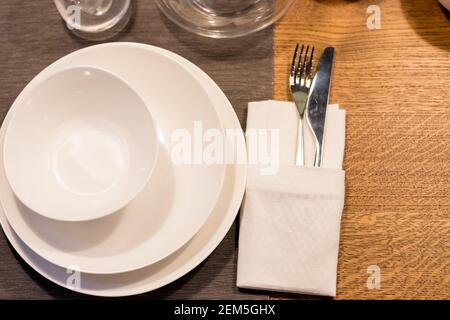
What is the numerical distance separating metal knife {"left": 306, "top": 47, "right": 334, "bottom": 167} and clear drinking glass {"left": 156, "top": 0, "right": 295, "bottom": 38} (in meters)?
0.09

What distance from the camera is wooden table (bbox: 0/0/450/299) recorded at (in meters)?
0.60

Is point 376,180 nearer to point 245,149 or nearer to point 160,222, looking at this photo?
point 245,149

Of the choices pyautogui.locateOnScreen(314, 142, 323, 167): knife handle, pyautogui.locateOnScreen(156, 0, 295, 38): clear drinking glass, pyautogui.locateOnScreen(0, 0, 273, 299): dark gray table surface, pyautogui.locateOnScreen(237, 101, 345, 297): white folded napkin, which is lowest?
pyautogui.locateOnScreen(237, 101, 345, 297): white folded napkin

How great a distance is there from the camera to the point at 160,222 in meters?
0.57

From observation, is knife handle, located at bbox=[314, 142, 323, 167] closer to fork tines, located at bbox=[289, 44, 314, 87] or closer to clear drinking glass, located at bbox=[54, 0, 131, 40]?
fork tines, located at bbox=[289, 44, 314, 87]

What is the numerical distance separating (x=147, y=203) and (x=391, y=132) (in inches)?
12.8

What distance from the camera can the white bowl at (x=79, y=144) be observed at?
1.82 ft

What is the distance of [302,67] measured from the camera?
643 millimetres

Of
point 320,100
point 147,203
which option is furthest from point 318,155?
point 147,203

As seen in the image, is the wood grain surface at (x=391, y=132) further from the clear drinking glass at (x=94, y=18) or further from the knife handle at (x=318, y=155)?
the clear drinking glass at (x=94, y=18)

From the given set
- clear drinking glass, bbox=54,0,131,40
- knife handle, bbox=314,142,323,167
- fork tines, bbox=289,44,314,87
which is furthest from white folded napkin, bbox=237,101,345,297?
clear drinking glass, bbox=54,0,131,40

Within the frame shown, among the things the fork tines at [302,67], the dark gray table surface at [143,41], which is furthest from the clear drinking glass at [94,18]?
the fork tines at [302,67]

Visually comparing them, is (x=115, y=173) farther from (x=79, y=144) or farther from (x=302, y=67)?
(x=302, y=67)
